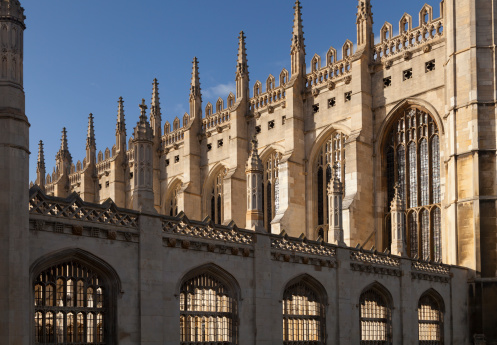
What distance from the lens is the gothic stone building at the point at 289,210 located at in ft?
51.1

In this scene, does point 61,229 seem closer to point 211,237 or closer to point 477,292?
point 211,237

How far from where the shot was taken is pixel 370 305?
2600 cm

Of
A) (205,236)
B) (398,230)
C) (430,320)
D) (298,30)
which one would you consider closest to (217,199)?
(298,30)

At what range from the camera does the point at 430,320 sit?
2970 cm

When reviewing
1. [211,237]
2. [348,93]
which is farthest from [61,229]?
[348,93]

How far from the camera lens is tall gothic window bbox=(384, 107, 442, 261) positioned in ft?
120

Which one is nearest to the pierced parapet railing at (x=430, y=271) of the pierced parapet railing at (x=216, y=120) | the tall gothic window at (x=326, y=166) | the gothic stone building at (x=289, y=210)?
the gothic stone building at (x=289, y=210)

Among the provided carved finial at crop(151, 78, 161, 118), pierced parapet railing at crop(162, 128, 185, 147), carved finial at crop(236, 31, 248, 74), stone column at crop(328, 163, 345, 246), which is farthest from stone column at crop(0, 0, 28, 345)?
pierced parapet railing at crop(162, 128, 185, 147)

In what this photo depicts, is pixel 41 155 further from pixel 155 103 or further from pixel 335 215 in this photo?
pixel 335 215

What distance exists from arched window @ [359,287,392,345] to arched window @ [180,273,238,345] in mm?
6950

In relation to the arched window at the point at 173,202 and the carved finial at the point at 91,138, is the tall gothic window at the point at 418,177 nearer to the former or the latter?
the arched window at the point at 173,202

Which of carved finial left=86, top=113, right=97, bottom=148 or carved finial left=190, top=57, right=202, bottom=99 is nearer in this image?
carved finial left=190, top=57, right=202, bottom=99

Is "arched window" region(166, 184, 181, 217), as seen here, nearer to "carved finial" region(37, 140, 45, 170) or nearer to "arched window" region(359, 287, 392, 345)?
"carved finial" region(37, 140, 45, 170)

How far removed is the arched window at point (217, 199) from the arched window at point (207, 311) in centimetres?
2983
